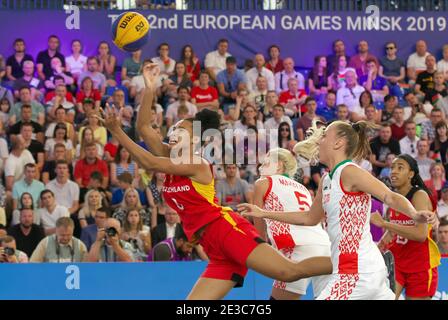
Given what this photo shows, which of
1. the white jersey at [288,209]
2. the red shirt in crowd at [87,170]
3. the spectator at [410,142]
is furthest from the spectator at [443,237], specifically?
the red shirt in crowd at [87,170]

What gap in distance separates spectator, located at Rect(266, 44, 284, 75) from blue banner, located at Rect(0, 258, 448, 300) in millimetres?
6822

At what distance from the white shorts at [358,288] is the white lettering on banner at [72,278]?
5.74 m

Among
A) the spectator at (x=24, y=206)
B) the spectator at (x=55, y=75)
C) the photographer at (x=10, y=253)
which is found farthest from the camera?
the spectator at (x=55, y=75)

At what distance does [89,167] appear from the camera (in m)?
15.9

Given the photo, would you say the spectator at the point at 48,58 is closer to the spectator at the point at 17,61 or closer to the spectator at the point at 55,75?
the spectator at the point at 55,75

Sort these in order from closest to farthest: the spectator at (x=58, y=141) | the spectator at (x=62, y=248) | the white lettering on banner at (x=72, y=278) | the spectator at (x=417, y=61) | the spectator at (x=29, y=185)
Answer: the white lettering on banner at (x=72, y=278) → the spectator at (x=62, y=248) → the spectator at (x=29, y=185) → the spectator at (x=58, y=141) → the spectator at (x=417, y=61)

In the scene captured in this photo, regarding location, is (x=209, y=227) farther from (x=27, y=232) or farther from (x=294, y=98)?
(x=294, y=98)

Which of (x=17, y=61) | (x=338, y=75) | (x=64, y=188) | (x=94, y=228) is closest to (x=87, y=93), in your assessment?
(x=17, y=61)

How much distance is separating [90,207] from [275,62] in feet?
17.9

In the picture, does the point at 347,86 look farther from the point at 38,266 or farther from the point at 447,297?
the point at 38,266

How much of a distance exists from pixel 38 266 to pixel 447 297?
5053 millimetres

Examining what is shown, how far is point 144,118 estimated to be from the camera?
30.2 feet

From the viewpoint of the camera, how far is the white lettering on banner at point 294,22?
757 inches
